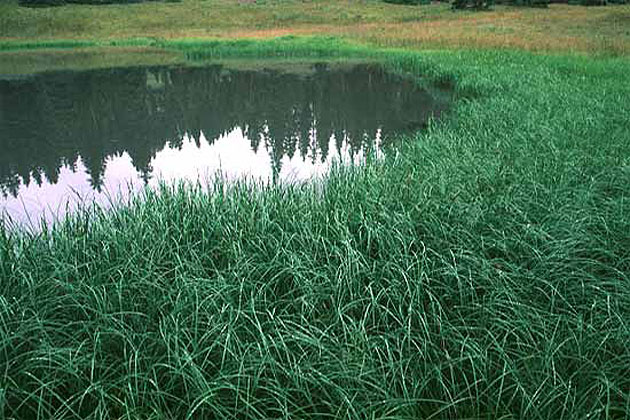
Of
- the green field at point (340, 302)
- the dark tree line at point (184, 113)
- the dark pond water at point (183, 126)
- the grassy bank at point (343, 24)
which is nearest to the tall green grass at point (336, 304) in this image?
the green field at point (340, 302)

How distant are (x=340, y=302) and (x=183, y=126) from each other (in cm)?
1104

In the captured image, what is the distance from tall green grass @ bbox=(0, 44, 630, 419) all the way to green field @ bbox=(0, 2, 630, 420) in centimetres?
2

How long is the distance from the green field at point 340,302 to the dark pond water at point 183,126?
1.45m

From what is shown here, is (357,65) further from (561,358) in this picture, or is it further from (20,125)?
(561,358)

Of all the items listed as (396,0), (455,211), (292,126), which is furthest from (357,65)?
(396,0)

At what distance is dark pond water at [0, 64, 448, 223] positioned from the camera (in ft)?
29.5

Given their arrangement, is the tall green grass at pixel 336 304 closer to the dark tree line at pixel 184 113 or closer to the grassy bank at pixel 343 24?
the dark tree line at pixel 184 113

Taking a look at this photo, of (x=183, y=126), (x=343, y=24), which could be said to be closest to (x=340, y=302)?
(x=183, y=126)

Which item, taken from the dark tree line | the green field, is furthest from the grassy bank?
the green field

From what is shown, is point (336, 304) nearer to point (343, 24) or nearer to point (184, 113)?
point (184, 113)

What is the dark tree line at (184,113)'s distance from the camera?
10844 mm

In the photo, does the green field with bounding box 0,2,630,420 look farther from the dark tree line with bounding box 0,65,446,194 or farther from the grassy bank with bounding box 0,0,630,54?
the grassy bank with bounding box 0,0,630,54

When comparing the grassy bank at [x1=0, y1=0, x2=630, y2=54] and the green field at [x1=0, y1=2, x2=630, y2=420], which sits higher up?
A: the grassy bank at [x1=0, y1=0, x2=630, y2=54]

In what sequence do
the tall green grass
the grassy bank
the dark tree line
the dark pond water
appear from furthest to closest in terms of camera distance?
the grassy bank
the dark tree line
the dark pond water
the tall green grass
